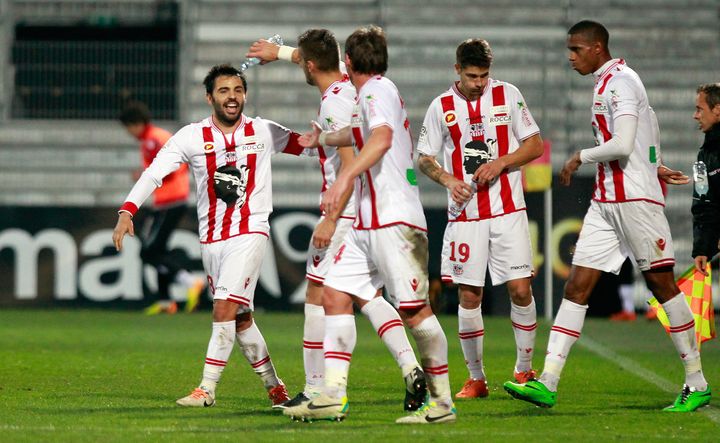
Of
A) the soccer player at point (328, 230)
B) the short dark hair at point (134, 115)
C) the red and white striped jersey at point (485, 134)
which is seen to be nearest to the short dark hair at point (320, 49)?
the soccer player at point (328, 230)

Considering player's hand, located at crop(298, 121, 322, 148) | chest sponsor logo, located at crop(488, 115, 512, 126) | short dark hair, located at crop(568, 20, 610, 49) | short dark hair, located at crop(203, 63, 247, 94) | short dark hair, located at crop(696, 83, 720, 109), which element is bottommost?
player's hand, located at crop(298, 121, 322, 148)

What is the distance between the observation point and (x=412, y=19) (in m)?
19.4

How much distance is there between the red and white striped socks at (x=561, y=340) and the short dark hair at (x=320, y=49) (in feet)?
6.03

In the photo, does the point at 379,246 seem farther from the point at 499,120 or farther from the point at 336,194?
the point at 499,120

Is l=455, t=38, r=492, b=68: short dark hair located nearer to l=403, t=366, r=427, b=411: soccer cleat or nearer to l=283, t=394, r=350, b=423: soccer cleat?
l=403, t=366, r=427, b=411: soccer cleat

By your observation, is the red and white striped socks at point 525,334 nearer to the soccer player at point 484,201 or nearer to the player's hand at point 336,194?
the soccer player at point 484,201

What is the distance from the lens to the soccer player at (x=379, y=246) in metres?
6.14

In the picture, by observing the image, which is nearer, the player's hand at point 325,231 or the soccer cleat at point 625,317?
the player's hand at point 325,231

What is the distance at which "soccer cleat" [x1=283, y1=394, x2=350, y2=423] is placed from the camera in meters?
6.30

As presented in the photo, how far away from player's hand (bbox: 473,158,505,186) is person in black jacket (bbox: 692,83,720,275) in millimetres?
1124

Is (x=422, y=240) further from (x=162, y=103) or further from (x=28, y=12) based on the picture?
(x=28, y=12)

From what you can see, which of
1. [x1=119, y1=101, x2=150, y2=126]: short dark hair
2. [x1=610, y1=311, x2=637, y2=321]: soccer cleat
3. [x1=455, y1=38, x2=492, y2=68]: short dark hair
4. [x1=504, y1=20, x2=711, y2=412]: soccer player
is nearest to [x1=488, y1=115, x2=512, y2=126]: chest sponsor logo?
[x1=455, y1=38, x2=492, y2=68]: short dark hair

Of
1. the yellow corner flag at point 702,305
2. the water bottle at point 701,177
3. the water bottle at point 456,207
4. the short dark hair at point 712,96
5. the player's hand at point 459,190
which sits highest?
the short dark hair at point 712,96

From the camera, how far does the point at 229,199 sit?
7.41m
